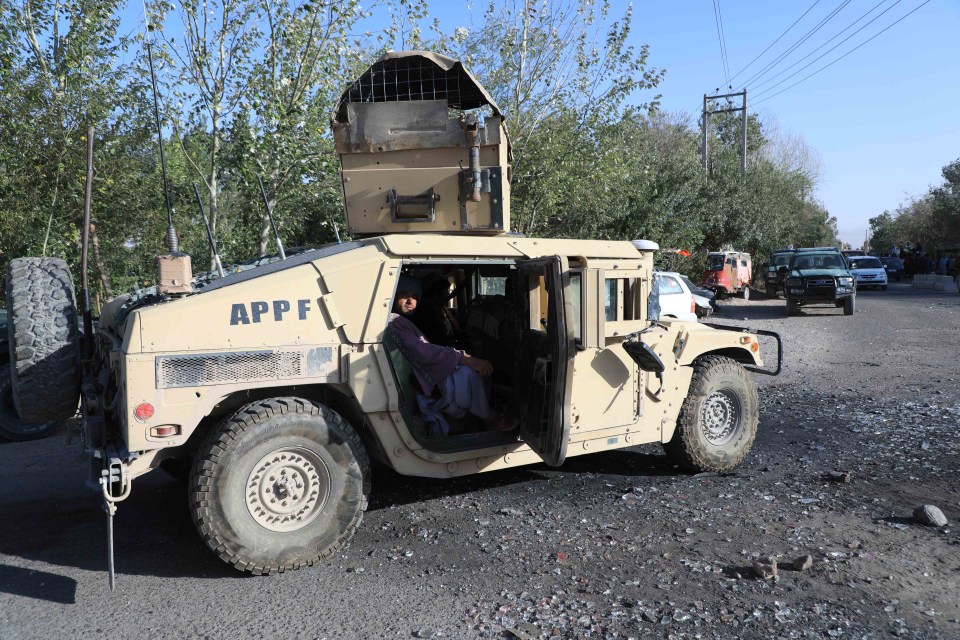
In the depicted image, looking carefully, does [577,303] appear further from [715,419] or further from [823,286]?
[823,286]

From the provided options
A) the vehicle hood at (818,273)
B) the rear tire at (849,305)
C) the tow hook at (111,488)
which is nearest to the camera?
the tow hook at (111,488)

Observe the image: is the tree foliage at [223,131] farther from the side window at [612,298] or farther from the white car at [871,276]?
the white car at [871,276]

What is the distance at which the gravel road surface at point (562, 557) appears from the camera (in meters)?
3.58

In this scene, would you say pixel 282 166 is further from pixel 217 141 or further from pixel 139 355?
pixel 139 355

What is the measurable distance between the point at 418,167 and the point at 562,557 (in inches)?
129

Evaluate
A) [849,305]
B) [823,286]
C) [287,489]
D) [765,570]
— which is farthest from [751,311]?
[287,489]

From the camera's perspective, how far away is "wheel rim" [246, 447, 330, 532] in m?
4.15

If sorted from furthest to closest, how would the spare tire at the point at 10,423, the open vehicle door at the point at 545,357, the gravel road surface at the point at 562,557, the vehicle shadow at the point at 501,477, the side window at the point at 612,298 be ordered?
1. the spare tire at the point at 10,423
2. the vehicle shadow at the point at 501,477
3. the side window at the point at 612,298
4. the open vehicle door at the point at 545,357
5. the gravel road surface at the point at 562,557

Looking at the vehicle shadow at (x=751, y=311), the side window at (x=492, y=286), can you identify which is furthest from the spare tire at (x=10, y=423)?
the vehicle shadow at (x=751, y=311)

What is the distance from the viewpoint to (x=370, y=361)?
443 cm

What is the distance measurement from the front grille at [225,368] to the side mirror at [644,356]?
93.7 inches

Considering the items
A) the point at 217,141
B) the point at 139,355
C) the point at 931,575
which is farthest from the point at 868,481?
the point at 217,141

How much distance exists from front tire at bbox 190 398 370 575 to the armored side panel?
2.06 m

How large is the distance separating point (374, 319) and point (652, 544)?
2302mm
